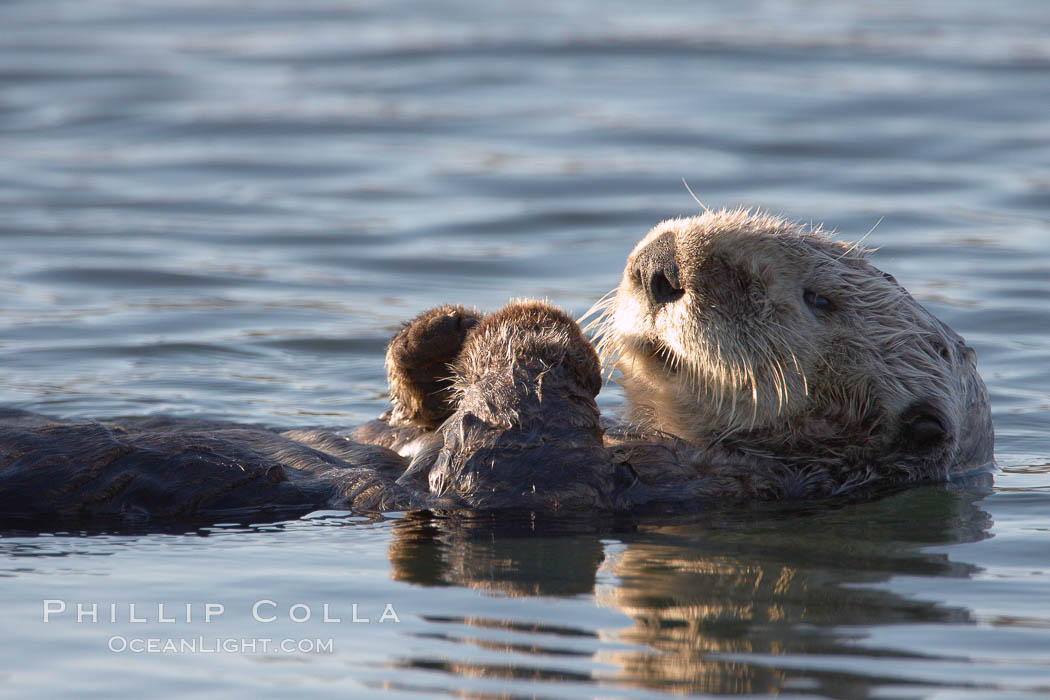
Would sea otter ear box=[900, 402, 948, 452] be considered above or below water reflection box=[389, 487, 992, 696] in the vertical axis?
above

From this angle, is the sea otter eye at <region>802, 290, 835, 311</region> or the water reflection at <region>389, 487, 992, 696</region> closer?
the water reflection at <region>389, 487, 992, 696</region>

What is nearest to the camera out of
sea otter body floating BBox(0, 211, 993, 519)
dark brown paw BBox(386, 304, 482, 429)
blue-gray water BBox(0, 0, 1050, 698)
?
blue-gray water BBox(0, 0, 1050, 698)

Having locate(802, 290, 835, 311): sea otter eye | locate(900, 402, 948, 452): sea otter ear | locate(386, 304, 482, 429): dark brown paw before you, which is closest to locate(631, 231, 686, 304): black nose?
locate(802, 290, 835, 311): sea otter eye

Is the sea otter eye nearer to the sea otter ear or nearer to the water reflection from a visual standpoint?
the sea otter ear

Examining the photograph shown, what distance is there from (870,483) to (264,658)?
2421mm

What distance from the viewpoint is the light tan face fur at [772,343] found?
4770 mm

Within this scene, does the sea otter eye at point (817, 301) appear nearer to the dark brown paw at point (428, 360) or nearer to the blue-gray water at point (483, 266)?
the blue-gray water at point (483, 266)

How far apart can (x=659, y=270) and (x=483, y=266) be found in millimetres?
5092

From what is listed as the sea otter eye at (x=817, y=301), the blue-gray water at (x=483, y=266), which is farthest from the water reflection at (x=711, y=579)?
the sea otter eye at (x=817, y=301)

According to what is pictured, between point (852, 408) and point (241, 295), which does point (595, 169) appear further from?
point (852, 408)

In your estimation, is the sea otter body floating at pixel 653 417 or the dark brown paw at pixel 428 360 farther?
the dark brown paw at pixel 428 360

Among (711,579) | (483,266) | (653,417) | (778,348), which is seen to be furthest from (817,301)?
(483,266)

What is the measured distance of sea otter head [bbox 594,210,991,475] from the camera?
477 centimetres

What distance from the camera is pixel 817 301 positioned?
5.00 metres
